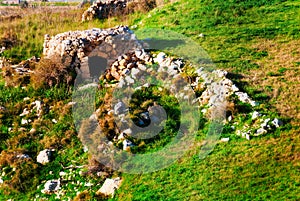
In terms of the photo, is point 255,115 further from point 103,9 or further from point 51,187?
point 103,9

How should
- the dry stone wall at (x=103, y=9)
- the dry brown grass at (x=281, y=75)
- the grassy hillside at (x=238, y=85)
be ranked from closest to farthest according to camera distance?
1. the grassy hillside at (x=238, y=85)
2. the dry brown grass at (x=281, y=75)
3. the dry stone wall at (x=103, y=9)

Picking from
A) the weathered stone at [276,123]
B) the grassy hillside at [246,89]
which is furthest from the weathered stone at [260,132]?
the weathered stone at [276,123]

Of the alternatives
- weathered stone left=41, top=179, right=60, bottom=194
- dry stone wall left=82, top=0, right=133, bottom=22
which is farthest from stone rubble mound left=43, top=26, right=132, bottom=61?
weathered stone left=41, top=179, right=60, bottom=194

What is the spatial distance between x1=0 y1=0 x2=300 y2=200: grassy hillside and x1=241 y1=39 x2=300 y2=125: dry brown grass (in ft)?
0.11

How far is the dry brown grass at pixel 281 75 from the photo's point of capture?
1486 centimetres

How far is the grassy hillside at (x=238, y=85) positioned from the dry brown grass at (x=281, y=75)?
3cm

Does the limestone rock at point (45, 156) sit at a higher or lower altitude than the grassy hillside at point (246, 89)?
lower

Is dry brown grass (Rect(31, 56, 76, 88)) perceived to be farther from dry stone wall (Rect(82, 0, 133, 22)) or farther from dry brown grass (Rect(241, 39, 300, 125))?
dry brown grass (Rect(241, 39, 300, 125))

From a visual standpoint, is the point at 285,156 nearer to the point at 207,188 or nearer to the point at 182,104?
the point at 207,188

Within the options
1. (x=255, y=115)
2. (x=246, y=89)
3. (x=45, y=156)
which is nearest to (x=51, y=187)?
(x=45, y=156)

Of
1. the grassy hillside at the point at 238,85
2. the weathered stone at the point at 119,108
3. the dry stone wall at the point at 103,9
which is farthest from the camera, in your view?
the dry stone wall at the point at 103,9

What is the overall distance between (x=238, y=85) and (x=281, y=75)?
1.78 meters

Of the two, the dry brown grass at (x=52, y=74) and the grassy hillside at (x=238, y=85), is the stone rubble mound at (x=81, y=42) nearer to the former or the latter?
the dry brown grass at (x=52, y=74)

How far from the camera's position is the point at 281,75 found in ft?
54.1
